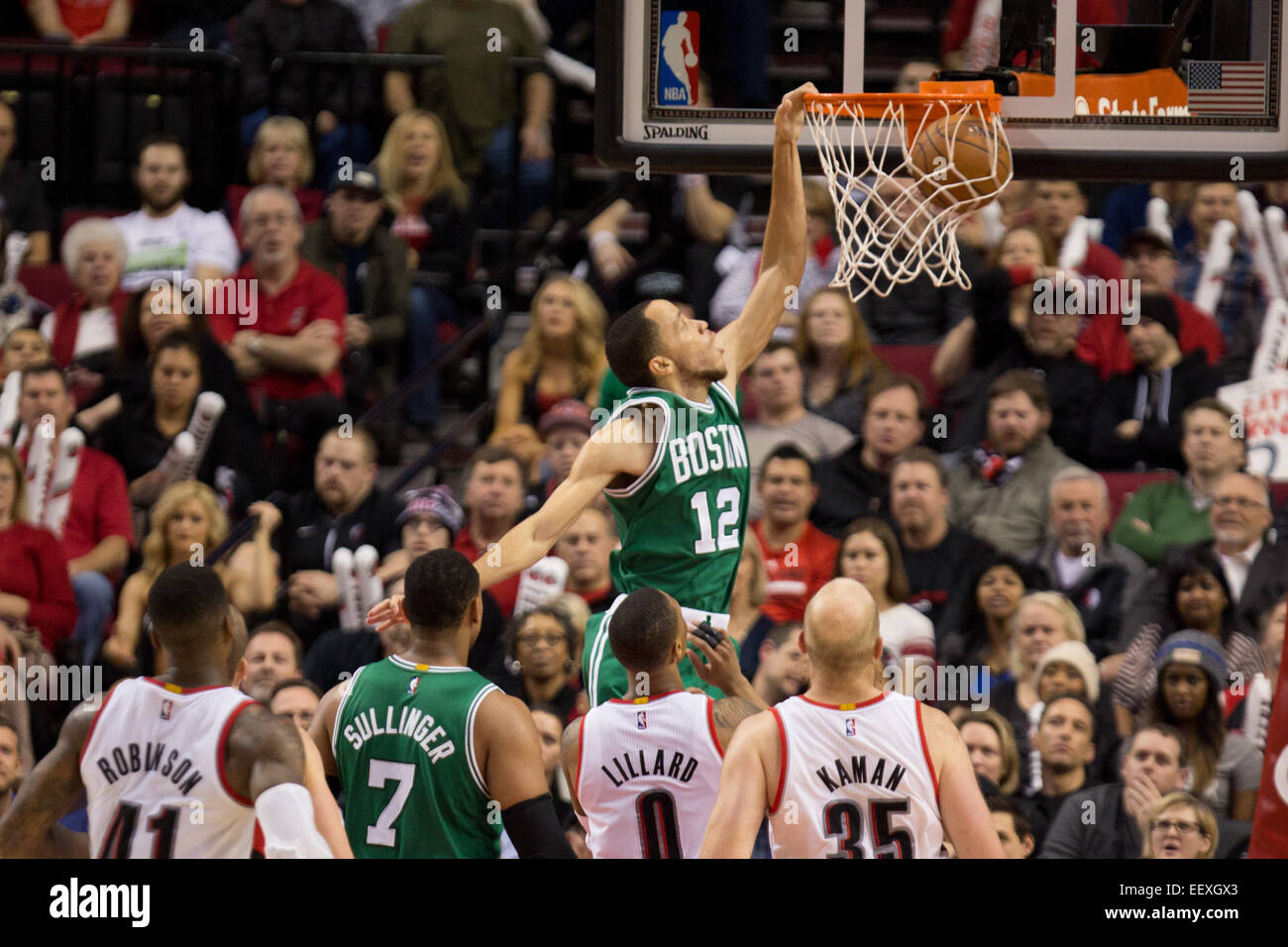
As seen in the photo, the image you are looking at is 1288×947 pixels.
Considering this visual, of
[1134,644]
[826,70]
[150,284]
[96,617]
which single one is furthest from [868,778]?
[826,70]

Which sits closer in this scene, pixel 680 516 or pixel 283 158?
pixel 680 516

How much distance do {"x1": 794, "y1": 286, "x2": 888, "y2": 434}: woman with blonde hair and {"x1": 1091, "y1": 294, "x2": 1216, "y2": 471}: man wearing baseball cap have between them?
2.95ft

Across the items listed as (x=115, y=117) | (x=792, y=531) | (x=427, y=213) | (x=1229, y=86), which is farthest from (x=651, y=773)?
(x=115, y=117)

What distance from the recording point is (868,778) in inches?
200

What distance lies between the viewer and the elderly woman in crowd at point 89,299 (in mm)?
8922

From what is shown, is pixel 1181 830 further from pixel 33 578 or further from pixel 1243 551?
pixel 33 578

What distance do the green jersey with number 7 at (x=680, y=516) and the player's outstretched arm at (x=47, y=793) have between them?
5.25 ft

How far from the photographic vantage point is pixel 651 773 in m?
5.57

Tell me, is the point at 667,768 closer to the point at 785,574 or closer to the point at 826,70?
the point at 785,574

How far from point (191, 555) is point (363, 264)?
1531mm

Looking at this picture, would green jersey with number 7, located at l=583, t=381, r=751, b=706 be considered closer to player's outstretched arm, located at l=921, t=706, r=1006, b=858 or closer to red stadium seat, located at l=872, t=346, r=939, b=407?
player's outstretched arm, located at l=921, t=706, r=1006, b=858

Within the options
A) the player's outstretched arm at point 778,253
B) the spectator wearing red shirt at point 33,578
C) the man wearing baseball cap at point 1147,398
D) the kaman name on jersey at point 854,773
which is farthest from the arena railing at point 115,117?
the kaman name on jersey at point 854,773
